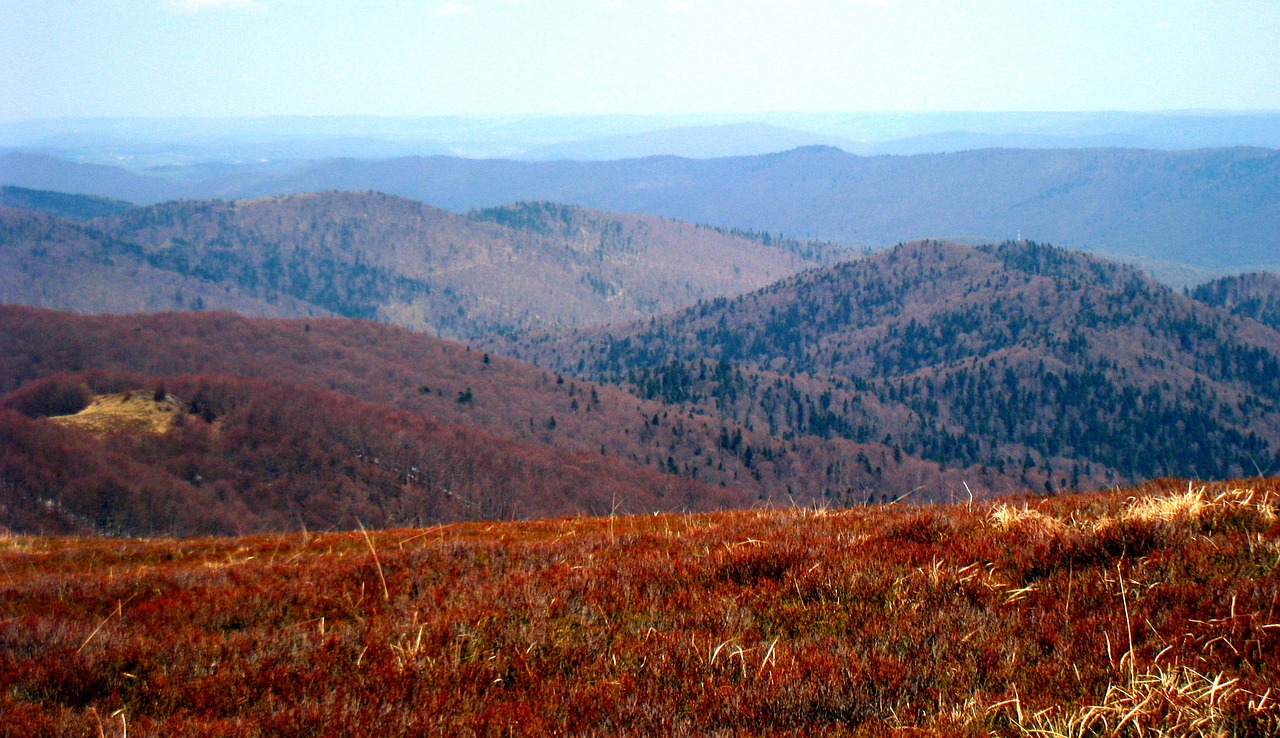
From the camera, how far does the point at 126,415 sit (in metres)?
95.7

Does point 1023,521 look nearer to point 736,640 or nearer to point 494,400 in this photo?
point 736,640

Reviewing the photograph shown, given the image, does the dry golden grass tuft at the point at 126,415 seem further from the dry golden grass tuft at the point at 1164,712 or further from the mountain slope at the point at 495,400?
the dry golden grass tuft at the point at 1164,712

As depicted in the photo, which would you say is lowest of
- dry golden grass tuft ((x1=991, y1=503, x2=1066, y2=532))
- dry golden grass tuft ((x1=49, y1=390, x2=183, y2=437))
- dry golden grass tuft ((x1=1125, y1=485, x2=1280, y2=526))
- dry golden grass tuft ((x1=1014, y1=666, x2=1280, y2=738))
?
dry golden grass tuft ((x1=49, y1=390, x2=183, y2=437))

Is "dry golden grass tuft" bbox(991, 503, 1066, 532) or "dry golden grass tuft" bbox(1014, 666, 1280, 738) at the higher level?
"dry golden grass tuft" bbox(1014, 666, 1280, 738)

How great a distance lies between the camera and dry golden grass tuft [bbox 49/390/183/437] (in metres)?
91.3

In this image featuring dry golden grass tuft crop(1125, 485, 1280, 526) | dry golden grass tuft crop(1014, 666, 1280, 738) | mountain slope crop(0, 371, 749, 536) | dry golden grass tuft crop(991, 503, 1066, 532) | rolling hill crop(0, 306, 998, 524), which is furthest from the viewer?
rolling hill crop(0, 306, 998, 524)

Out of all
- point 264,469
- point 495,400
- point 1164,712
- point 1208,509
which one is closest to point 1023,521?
point 1208,509

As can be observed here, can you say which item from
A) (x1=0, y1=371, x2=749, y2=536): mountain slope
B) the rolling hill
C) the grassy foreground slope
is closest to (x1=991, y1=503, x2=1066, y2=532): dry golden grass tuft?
the grassy foreground slope

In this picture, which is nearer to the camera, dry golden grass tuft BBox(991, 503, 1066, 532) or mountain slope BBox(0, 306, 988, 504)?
dry golden grass tuft BBox(991, 503, 1066, 532)

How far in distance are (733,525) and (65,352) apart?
18031 cm

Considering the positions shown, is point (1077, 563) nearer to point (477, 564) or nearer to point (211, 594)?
point (477, 564)

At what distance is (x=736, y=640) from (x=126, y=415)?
112203mm

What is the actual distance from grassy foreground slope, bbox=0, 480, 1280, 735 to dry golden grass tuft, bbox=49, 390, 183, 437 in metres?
101

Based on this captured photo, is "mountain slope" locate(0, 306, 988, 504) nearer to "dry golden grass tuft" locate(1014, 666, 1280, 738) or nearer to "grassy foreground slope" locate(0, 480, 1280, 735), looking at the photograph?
"grassy foreground slope" locate(0, 480, 1280, 735)
